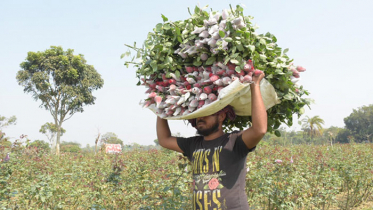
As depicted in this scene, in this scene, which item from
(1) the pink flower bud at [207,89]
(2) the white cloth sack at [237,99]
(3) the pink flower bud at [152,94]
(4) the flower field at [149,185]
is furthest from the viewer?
(4) the flower field at [149,185]

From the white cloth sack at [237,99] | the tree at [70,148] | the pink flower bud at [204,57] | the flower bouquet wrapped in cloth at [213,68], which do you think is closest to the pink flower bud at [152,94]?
the flower bouquet wrapped in cloth at [213,68]

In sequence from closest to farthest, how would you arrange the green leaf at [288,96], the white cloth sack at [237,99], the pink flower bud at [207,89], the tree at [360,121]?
the white cloth sack at [237,99] → the pink flower bud at [207,89] → the green leaf at [288,96] → the tree at [360,121]

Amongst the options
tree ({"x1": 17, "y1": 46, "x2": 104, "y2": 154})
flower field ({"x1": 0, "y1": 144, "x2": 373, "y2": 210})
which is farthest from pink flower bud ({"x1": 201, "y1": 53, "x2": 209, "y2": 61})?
tree ({"x1": 17, "y1": 46, "x2": 104, "y2": 154})

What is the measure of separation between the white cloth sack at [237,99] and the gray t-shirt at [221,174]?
186mm

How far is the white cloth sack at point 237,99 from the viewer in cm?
173

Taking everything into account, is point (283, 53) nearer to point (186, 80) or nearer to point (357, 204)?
point (186, 80)

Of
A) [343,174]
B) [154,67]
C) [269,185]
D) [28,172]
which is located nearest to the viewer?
[154,67]

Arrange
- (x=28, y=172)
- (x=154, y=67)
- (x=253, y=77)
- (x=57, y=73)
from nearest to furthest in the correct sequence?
(x=253, y=77)
(x=154, y=67)
(x=28, y=172)
(x=57, y=73)

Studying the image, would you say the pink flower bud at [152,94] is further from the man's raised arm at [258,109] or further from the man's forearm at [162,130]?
the man's raised arm at [258,109]

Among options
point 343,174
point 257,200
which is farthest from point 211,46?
point 343,174

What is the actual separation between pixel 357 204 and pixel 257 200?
257cm

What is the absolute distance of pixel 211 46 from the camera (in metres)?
1.81

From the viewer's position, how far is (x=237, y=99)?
1.95 meters

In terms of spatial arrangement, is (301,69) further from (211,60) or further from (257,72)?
(211,60)
